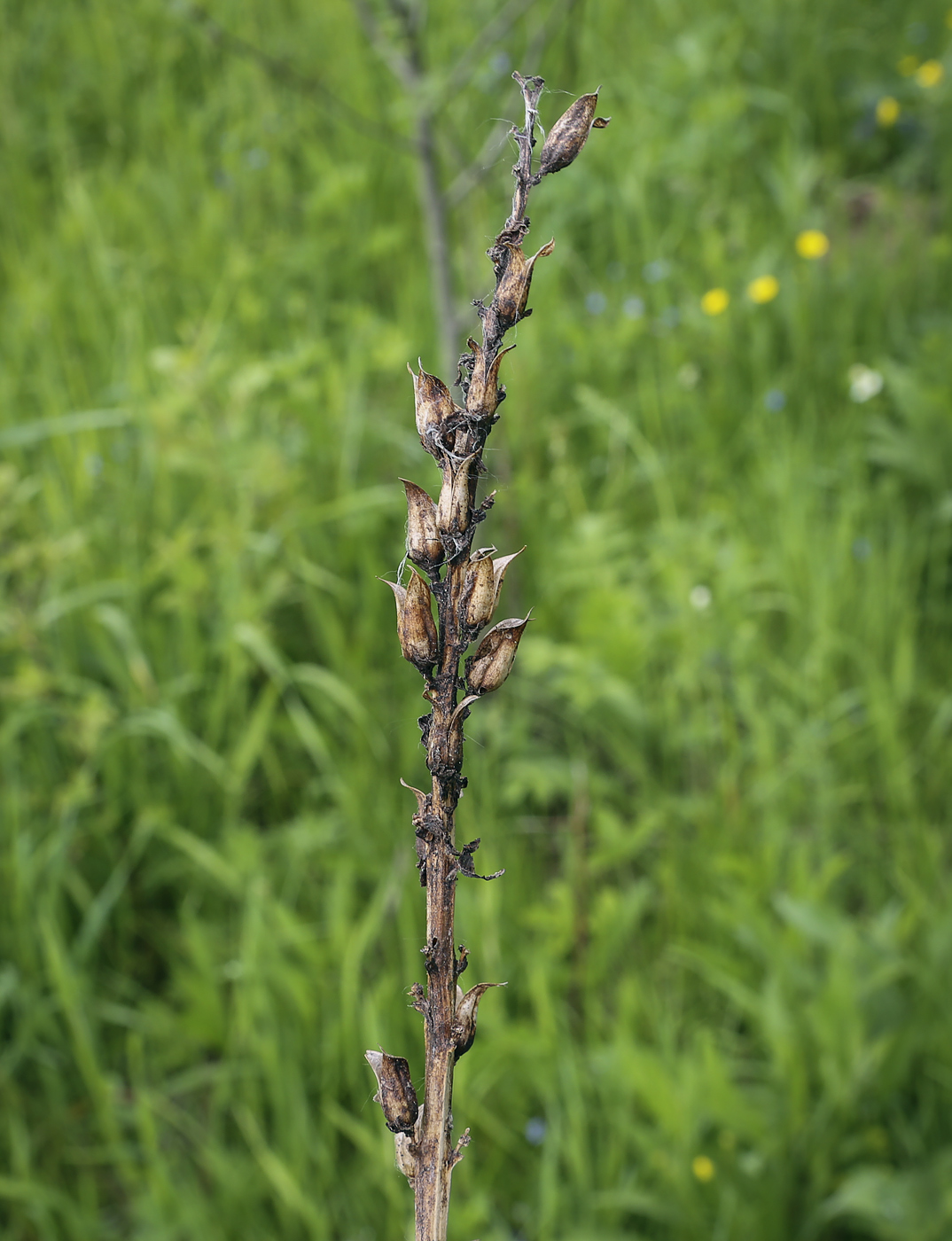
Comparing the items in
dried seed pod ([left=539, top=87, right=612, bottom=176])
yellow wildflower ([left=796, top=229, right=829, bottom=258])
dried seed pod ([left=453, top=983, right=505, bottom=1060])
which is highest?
yellow wildflower ([left=796, top=229, right=829, bottom=258])

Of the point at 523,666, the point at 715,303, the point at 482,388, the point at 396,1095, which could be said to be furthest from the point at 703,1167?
the point at 715,303

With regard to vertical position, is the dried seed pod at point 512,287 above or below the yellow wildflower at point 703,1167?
above

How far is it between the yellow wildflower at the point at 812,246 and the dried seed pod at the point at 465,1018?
3699 mm

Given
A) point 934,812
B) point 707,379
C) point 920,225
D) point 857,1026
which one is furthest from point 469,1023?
point 920,225

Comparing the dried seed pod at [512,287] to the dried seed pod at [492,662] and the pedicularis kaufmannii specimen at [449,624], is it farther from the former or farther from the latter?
the dried seed pod at [492,662]

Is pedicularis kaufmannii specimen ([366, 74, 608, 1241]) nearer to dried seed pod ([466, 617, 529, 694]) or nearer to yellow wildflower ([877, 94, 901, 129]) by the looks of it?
dried seed pod ([466, 617, 529, 694])

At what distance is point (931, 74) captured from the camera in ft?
13.8

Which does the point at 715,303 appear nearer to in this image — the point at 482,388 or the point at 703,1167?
the point at 703,1167

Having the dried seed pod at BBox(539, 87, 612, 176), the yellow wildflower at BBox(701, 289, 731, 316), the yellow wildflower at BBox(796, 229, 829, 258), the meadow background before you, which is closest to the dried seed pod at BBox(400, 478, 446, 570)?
the dried seed pod at BBox(539, 87, 612, 176)

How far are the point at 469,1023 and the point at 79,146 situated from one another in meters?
5.08

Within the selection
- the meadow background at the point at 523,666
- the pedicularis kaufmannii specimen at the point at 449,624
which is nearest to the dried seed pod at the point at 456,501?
the pedicularis kaufmannii specimen at the point at 449,624

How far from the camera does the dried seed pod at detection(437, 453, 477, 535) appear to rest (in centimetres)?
44

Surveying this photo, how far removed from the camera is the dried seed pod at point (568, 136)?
0.47m

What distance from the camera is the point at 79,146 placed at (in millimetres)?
4715
